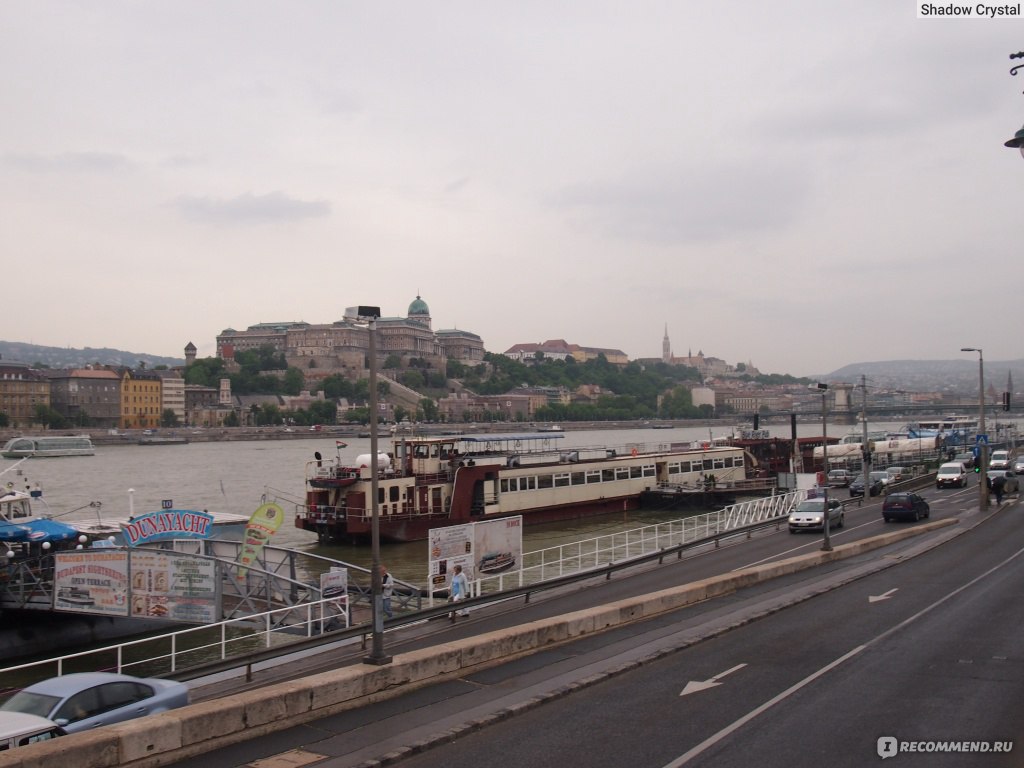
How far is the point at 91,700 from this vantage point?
1270 centimetres

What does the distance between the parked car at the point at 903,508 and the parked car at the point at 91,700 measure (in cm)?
3441

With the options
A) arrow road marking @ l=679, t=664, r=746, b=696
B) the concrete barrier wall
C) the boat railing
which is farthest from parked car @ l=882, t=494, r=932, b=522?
arrow road marking @ l=679, t=664, r=746, b=696

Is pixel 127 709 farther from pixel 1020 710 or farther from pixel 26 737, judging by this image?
pixel 1020 710

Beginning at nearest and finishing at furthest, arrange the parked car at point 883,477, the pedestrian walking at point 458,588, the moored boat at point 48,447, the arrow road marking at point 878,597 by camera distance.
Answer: the arrow road marking at point 878,597, the pedestrian walking at point 458,588, the parked car at point 883,477, the moored boat at point 48,447

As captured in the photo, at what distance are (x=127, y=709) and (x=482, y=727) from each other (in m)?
5.06

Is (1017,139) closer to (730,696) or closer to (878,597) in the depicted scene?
(730,696)

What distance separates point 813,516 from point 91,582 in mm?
27138

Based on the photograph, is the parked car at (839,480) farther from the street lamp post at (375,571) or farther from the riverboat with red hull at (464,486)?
the street lamp post at (375,571)

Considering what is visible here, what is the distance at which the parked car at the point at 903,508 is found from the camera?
132ft

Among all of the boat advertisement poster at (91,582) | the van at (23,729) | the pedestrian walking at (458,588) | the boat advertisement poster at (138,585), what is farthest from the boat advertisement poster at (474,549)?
the van at (23,729)

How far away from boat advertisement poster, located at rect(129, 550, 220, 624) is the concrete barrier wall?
9016mm

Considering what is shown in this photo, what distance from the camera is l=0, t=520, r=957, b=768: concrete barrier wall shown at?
1006 cm

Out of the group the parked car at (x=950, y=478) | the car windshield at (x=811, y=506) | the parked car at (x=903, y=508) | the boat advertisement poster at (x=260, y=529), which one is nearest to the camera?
the boat advertisement poster at (x=260, y=529)

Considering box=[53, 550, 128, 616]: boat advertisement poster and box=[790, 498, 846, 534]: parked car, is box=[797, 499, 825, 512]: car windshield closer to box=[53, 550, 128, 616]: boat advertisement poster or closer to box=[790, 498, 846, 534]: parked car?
box=[790, 498, 846, 534]: parked car
